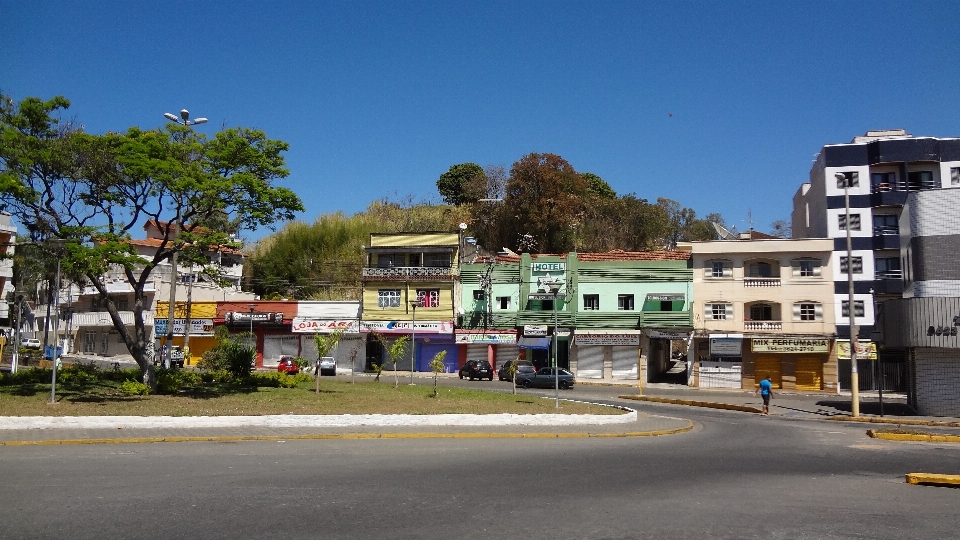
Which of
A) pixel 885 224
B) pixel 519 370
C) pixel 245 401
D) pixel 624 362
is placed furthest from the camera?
pixel 624 362

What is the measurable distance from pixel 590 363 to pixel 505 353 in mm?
6408

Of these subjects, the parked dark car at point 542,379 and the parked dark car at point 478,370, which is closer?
the parked dark car at point 542,379

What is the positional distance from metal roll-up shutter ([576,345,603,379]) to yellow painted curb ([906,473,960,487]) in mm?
36721

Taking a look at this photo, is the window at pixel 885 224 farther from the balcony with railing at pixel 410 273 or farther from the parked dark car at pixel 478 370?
the balcony with railing at pixel 410 273

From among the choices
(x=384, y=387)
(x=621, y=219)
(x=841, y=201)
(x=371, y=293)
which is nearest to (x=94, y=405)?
(x=384, y=387)

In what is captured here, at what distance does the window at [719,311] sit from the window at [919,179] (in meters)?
15.0

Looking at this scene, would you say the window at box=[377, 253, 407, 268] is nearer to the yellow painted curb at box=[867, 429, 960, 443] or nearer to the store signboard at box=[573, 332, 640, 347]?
the store signboard at box=[573, 332, 640, 347]

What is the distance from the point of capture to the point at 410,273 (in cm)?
5578

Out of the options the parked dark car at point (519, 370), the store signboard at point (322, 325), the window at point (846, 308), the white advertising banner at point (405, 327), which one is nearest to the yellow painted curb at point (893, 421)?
the parked dark car at point (519, 370)

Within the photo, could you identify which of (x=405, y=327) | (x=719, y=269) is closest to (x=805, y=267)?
(x=719, y=269)

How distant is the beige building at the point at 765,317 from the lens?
4628cm

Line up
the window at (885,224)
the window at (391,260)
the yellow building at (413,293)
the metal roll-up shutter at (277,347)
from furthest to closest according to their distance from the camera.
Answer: the metal roll-up shutter at (277,347), the window at (391,260), the yellow building at (413,293), the window at (885,224)

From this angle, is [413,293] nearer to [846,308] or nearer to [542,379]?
[542,379]

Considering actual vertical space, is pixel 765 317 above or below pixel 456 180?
below
